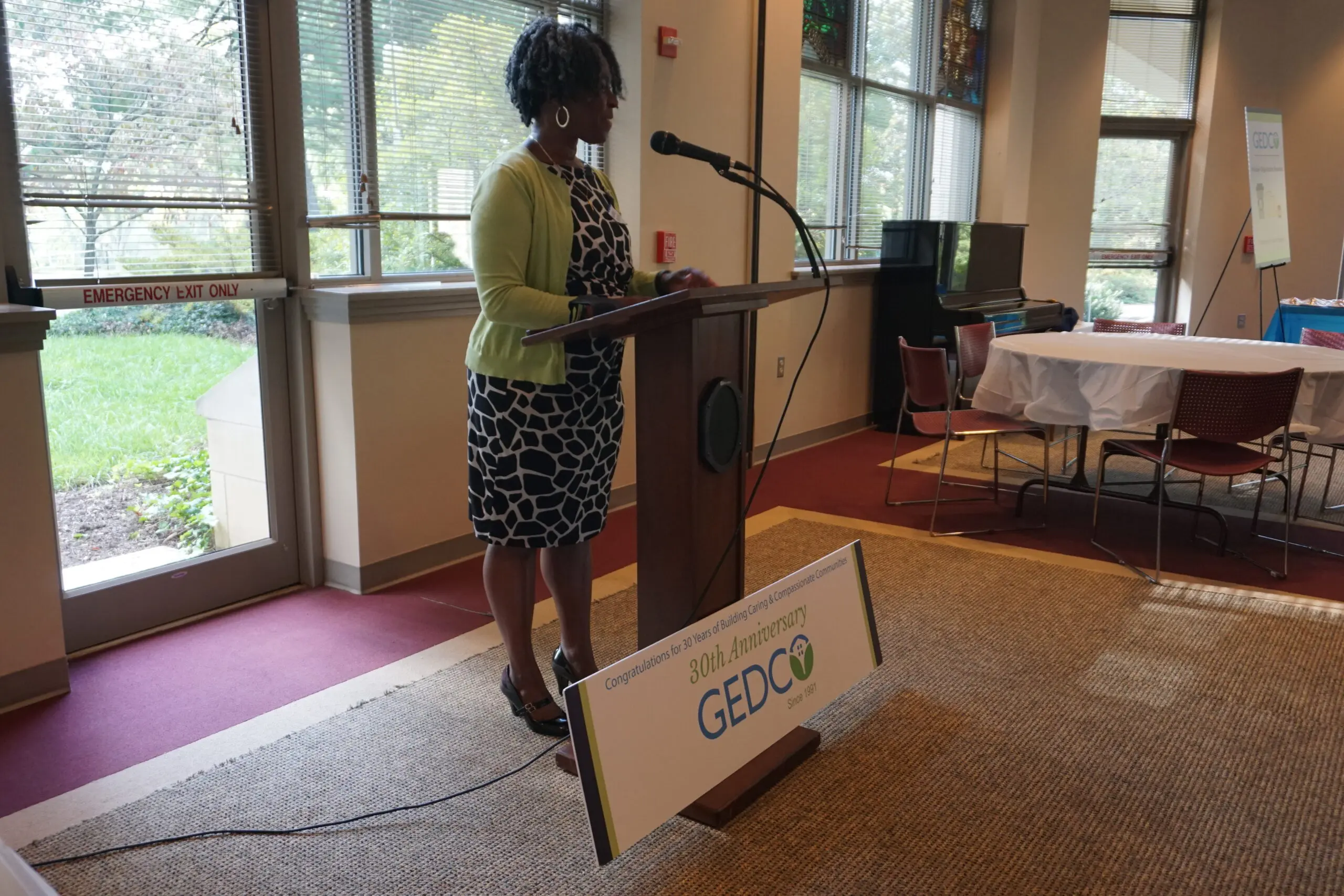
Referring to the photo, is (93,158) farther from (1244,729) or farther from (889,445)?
(889,445)

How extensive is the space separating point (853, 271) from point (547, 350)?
172 inches

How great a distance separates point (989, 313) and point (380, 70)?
397 cm

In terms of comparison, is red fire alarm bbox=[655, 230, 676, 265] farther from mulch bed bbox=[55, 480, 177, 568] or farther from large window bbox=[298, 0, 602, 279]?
mulch bed bbox=[55, 480, 177, 568]

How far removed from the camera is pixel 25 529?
255cm

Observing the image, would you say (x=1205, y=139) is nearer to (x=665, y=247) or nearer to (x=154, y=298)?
(x=665, y=247)

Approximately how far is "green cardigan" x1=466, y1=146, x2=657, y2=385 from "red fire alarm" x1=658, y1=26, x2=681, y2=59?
246cm

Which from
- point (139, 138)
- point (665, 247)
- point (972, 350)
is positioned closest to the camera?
point (139, 138)

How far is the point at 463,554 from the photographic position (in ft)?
12.6

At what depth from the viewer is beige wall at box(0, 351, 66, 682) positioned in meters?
2.51

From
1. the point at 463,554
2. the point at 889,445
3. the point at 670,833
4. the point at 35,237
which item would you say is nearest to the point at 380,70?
the point at 35,237

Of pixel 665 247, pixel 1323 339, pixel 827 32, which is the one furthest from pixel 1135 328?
pixel 665 247

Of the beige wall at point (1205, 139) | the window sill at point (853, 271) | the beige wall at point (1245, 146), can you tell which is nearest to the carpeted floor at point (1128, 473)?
the window sill at point (853, 271)

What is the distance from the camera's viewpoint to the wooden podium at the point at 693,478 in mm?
1982

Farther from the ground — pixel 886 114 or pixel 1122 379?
pixel 886 114
